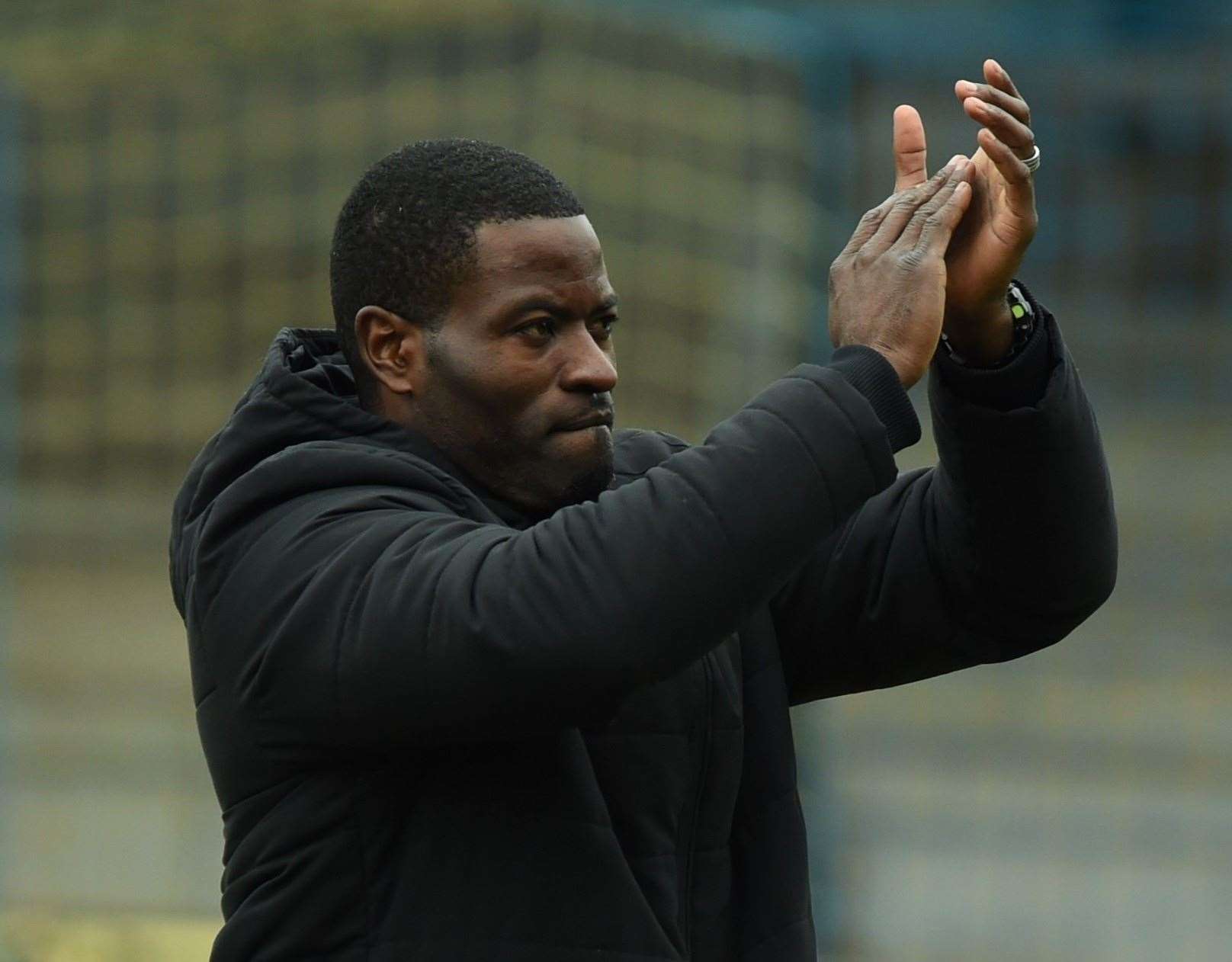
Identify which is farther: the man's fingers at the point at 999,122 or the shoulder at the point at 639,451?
the shoulder at the point at 639,451

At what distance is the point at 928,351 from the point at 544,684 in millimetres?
460

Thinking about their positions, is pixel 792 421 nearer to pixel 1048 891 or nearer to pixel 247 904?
pixel 247 904

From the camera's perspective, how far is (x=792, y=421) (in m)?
1.95

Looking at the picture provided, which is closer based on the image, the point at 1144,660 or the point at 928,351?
the point at 928,351

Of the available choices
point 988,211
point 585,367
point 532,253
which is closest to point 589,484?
point 585,367

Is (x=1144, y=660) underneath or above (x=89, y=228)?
underneath

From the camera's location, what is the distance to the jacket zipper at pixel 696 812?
→ 2.13 m

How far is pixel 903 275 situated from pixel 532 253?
34cm

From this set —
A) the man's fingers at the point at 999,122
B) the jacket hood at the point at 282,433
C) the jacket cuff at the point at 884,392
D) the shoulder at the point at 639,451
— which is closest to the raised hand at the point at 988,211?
the man's fingers at the point at 999,122

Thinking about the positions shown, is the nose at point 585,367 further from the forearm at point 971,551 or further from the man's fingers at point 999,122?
the man's fingers at point 999,122

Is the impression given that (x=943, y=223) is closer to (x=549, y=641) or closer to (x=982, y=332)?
(x=982, y=332)

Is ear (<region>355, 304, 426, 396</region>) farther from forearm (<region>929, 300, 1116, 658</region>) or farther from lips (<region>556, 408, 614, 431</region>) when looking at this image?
forearm (<region>929, 300, 1116, 658</region>)

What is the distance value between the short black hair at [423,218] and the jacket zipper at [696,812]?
43 centimetres

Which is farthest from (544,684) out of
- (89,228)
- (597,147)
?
(89,228)
